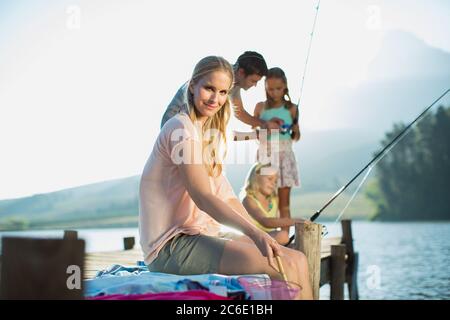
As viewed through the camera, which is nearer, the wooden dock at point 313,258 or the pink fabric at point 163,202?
the wooden dock at point 313,258

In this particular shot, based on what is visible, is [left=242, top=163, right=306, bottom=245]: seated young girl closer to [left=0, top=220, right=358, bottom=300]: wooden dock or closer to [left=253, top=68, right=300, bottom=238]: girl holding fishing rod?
[left=253, top=68, right=300, bottom=238]: girl holding fishing rod

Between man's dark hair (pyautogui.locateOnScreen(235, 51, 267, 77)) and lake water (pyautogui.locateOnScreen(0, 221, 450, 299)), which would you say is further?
lake water (pyautogui.locateOnScreen(0, 221, 450, 299))

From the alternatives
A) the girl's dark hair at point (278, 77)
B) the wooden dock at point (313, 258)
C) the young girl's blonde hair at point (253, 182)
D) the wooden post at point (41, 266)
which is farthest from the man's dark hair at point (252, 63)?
the wooden post at point (41, 266)

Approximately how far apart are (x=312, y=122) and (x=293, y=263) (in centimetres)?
11443

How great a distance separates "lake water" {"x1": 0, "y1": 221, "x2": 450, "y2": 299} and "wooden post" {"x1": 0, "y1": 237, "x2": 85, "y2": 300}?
Result: 8.26m

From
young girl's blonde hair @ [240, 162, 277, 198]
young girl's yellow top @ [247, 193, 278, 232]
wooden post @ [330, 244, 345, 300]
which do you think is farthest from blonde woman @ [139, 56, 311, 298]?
wooden post @ [330, 244, 345, 300]

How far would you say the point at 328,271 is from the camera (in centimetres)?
703

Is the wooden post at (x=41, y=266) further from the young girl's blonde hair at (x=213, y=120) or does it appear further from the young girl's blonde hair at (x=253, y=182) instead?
the young girl's blonde hair at (x=253, y=182)

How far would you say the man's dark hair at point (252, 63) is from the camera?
527cm

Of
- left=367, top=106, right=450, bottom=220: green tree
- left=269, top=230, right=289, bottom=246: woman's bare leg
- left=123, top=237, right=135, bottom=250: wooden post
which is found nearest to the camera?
left=269, top=230, right=289, bottom=246: woman's bare leg

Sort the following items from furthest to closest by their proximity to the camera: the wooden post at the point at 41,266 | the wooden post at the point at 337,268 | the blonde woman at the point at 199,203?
the wooden post at the point at 337,268, the blonde woman at the point at 199,203, the wooden post at the point at 41,266

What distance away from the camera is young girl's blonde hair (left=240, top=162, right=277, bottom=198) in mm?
5961

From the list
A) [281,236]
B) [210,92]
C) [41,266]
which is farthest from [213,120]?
[281,236]
